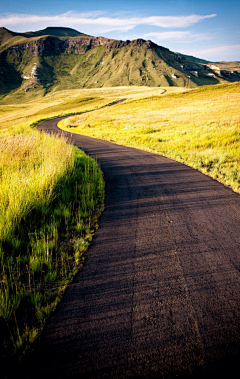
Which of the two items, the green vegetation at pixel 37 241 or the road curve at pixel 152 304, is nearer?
the road curve at pixel 152 304

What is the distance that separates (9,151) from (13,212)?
4.01 metres

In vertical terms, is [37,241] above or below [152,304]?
above

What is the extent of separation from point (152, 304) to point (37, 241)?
217 cm

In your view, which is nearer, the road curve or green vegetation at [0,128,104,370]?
the road curve

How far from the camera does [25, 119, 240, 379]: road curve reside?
1974 mm

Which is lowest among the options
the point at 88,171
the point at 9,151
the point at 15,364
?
the point at 15,364

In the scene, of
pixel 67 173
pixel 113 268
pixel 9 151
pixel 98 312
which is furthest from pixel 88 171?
pixel 98 312

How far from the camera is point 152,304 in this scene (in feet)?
8.39

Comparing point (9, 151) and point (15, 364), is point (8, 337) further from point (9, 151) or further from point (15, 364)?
point (9, 151)

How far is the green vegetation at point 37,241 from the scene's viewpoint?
2.39 metres

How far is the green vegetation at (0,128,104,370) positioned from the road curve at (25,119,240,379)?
242 millimetres

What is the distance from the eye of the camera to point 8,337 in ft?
7.25

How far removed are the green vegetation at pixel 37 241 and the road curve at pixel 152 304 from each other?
0.24 m

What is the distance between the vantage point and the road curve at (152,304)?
197 centimetres
